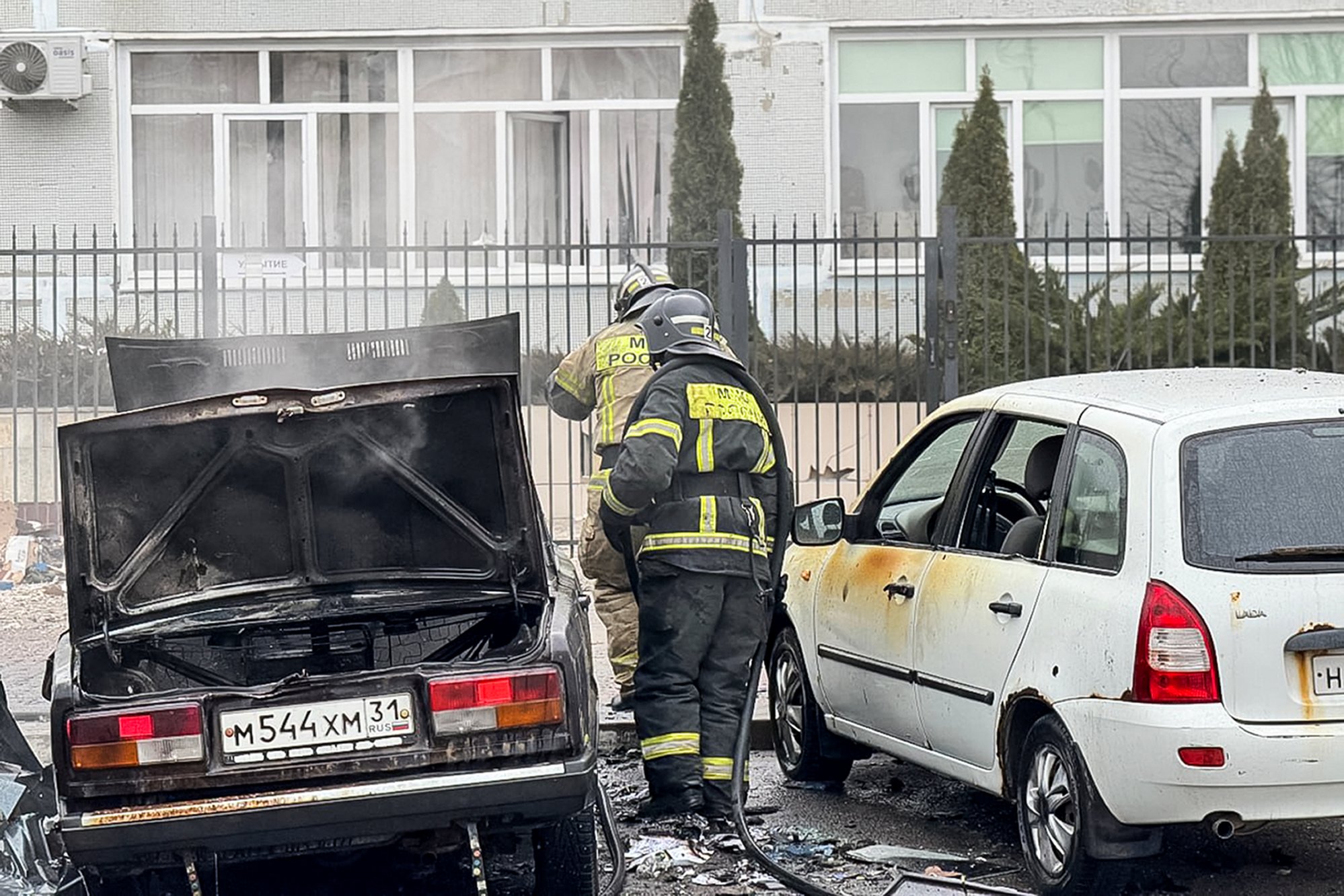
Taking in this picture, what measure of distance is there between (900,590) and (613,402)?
2054 mm

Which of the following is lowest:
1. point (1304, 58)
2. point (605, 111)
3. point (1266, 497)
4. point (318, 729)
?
point (318, 729)

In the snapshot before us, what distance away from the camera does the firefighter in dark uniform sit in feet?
18.9

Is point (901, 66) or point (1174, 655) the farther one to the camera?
point (901, 66)

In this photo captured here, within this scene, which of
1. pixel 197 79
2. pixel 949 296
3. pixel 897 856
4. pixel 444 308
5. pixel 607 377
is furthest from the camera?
pixel 197 79

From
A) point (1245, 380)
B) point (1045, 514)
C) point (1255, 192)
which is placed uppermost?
point (1255, 192)

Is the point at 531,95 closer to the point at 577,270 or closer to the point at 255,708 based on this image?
the point at 577,270

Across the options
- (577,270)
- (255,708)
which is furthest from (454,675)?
(577,270)

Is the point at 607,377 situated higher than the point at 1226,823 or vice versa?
the point at 607,377

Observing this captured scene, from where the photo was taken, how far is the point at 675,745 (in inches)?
227

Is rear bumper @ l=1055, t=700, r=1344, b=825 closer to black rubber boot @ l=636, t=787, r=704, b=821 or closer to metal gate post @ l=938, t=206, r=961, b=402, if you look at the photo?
black rubber boot @ l=636, t=787, r=704, b=821

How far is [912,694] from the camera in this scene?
5.46 m

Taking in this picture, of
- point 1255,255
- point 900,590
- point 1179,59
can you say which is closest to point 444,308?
point 1255,255

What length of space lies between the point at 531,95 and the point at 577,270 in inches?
68.1

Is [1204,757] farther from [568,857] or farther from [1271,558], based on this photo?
[568,857]
